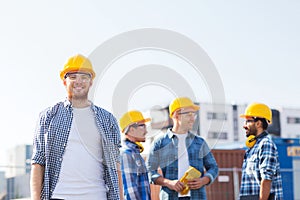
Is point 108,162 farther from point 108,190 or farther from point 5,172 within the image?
point 5,172

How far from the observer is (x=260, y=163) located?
262 inches

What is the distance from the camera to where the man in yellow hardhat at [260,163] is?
21.4 feet

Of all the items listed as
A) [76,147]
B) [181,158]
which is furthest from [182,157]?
[76,147]

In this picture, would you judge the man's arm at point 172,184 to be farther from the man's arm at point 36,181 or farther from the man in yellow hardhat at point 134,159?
the man's arm at point 36,181

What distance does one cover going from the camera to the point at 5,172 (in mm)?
12945

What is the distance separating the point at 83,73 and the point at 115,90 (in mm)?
1478

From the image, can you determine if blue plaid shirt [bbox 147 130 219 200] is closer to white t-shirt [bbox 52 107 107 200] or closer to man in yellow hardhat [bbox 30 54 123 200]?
man in yellow hardhat [bbox 30 54 123 200]

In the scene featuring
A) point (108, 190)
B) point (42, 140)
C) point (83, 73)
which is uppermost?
point (83, 73)

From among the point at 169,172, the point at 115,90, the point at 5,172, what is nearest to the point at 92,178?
the point at 115,90

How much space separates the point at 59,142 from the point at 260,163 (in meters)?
2.87

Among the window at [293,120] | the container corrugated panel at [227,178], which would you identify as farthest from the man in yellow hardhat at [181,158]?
the window at [293,120]

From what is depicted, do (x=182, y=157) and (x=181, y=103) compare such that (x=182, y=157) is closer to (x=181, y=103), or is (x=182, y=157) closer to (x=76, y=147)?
(x=181, y=103)

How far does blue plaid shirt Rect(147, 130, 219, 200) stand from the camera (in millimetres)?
6918

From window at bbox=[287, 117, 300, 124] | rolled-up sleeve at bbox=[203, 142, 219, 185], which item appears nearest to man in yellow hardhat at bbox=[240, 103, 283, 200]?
rolled-up sleeve at bbox=[203, 142, 219, 185]
